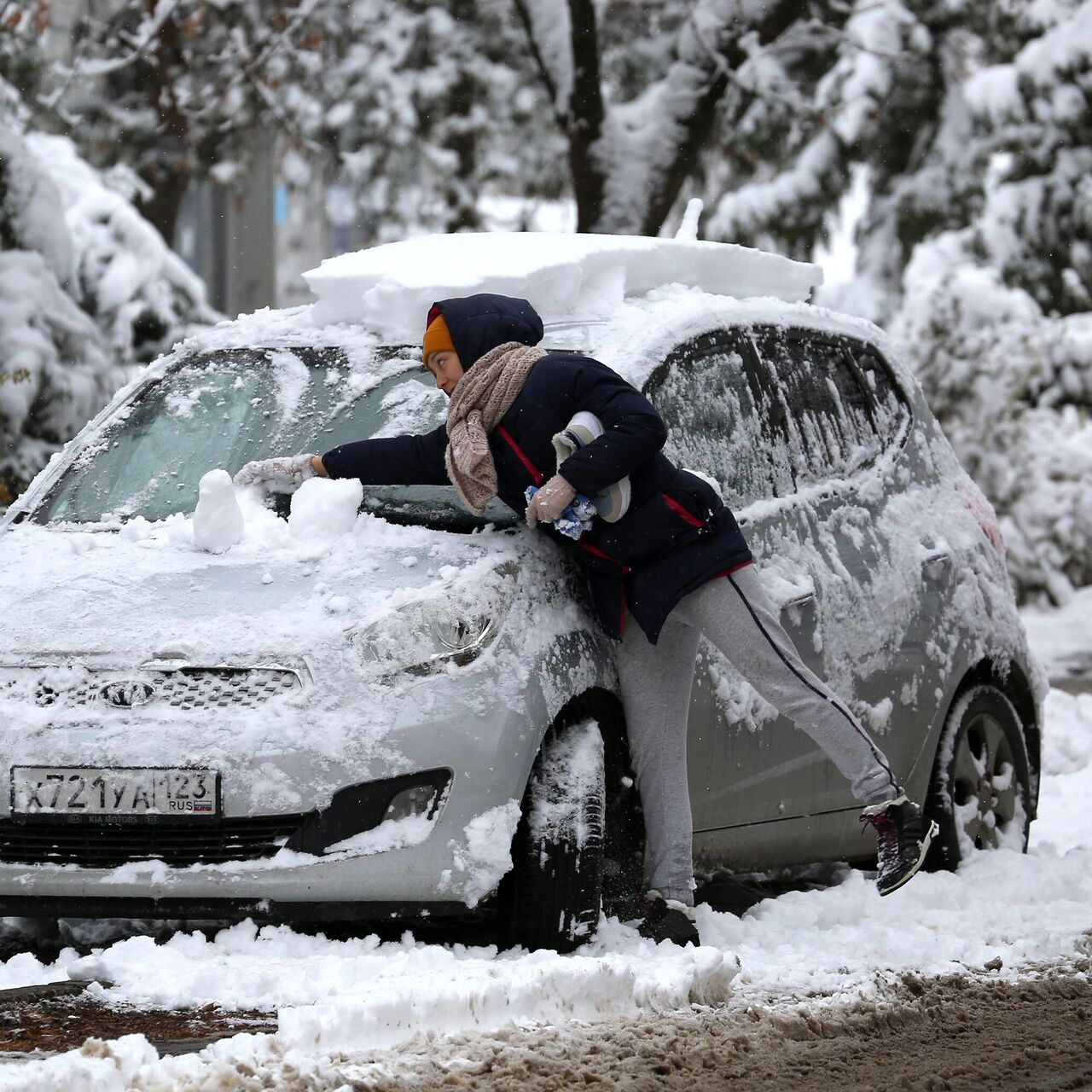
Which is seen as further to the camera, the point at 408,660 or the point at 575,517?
the point at 575,517

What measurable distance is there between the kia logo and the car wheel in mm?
2695

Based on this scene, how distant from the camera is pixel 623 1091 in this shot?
3553 mm

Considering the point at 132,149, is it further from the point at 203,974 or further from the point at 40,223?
the point at 203,974

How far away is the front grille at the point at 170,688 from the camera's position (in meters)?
4.28

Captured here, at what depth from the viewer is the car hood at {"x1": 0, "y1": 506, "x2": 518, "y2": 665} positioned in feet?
14.3

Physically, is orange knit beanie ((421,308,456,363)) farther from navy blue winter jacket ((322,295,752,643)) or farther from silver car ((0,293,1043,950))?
silver car ((0,293,1043,950))

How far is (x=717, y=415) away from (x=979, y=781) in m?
1.61

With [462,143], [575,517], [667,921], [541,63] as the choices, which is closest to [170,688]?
[575,517]

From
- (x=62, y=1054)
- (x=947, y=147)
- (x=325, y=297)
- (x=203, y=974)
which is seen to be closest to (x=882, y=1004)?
(x=203, y=974)

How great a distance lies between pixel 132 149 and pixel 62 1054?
17.5 metres

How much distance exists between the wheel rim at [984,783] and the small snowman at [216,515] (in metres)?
2.47

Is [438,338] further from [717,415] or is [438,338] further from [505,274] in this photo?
[717,415]

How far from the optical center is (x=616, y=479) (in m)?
4.67

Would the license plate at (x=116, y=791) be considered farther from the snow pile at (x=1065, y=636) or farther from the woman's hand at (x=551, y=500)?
the snow pile at (x=1065, y=636)
